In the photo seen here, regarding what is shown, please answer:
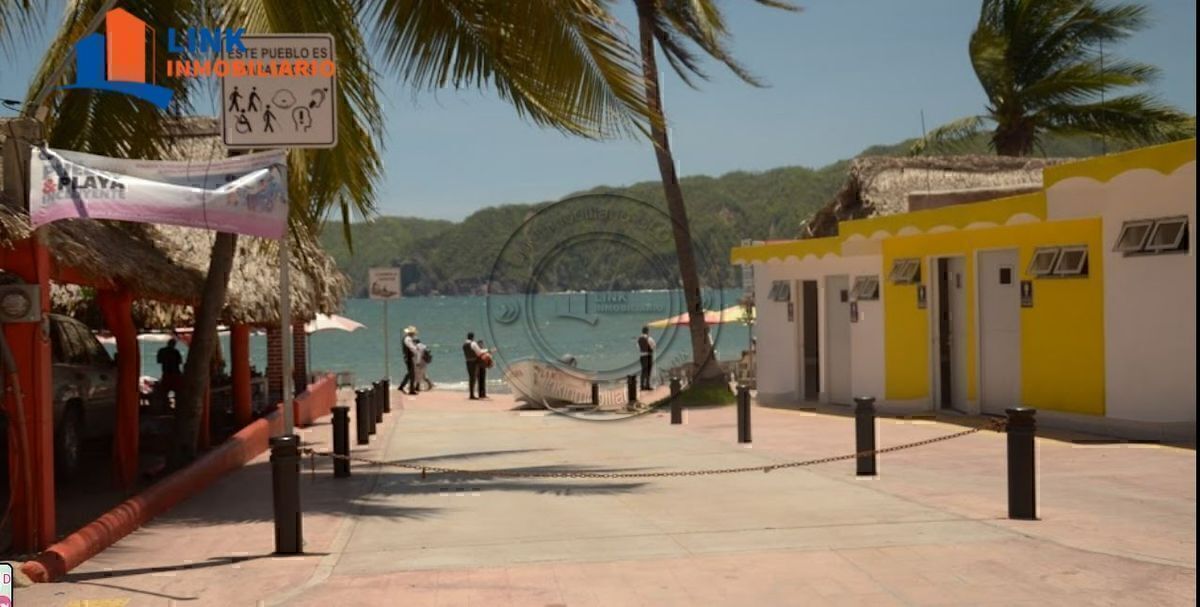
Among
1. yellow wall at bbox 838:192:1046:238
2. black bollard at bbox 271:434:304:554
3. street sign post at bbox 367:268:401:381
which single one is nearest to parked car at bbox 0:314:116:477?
black bollard at bbox 271:434:304:554

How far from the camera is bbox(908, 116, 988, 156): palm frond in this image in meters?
35.3

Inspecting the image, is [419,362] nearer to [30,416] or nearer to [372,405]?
[372,405]

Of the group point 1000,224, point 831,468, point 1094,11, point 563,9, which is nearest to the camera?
point 563,9

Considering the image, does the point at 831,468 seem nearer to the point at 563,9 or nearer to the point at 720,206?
the point at 563,9

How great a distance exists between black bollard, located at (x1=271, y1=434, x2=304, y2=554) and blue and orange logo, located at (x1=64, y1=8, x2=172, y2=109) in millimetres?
5267

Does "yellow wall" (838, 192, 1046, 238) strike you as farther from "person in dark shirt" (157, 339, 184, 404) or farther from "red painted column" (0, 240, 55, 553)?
"red painted column" (0, 240, 55, 553)

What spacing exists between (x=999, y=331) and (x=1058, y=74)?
15229 millimetres

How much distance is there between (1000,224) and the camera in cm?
1761

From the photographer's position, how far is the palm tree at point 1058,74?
30.2 metres

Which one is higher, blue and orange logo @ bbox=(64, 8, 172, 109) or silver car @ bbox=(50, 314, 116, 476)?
blue and orange logo @ bbox=(64, 8, 172, 109)

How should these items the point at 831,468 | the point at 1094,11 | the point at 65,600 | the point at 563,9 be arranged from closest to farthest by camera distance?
the point at 65,600 < the point at 563,9 < the point at 831,468 < the point at 1094,11

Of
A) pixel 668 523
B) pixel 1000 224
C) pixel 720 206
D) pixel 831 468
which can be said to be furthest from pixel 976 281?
pixel 720 206

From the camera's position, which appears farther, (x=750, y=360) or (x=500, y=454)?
(x=750, y=360)

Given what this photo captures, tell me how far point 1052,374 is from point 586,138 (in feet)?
24.7
